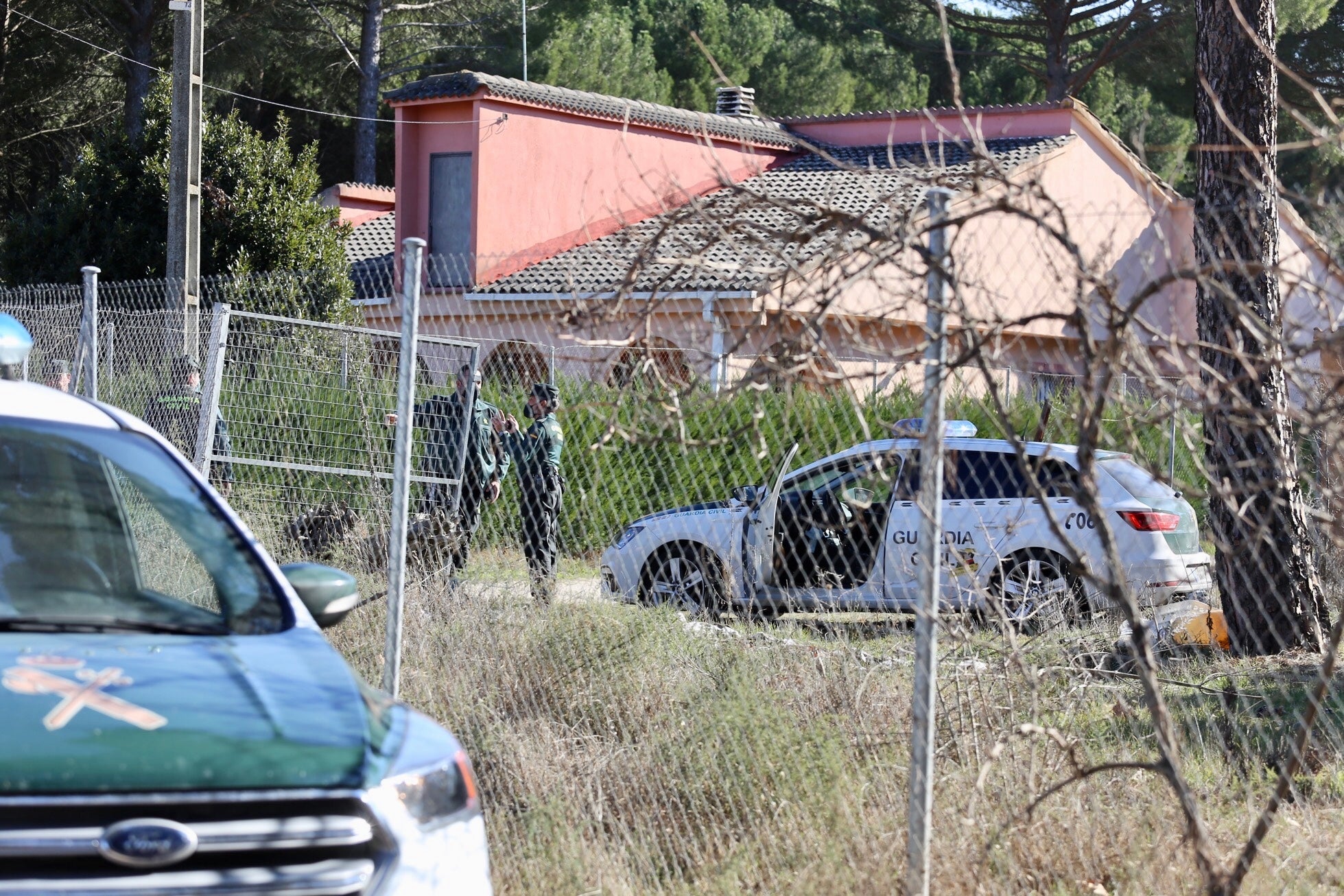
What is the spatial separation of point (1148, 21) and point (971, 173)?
2740cm

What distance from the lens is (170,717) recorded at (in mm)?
2938

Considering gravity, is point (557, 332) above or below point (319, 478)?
above

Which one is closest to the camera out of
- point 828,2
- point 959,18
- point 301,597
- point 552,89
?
point 301,597

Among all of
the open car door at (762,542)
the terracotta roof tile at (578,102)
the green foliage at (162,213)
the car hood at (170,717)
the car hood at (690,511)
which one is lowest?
the car hood at (690,511)

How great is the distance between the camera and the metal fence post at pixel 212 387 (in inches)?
283

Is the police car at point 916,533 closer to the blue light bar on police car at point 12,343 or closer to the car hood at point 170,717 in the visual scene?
the blue light bar on police car at point 12,343

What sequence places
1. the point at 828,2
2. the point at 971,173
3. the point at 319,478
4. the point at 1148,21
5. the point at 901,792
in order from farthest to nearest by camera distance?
1. the point at 828,2
2. the point at 1148,21
3. the point at 319,478
4. the point at 901,792
5. the point at 971,173

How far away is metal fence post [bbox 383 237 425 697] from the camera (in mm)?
5117

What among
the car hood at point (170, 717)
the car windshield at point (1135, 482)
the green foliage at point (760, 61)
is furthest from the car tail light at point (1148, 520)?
the green foliage at point (760, 61)

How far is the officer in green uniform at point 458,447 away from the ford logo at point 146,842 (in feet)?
16.0

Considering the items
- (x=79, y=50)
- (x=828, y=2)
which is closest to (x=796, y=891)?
(x=79, y=50)

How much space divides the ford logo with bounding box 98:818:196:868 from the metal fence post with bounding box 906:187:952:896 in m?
1.99

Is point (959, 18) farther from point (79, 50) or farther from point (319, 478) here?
point (319, 478)

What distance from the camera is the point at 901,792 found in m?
4.91
